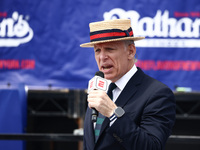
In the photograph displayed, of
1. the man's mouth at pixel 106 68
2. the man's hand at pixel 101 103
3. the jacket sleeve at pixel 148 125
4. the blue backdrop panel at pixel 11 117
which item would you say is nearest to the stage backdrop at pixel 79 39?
the blue backdrop panel at pixel 11 117

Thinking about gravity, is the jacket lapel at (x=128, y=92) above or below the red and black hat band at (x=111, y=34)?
below

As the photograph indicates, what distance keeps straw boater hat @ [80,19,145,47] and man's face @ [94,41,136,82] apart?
43mm

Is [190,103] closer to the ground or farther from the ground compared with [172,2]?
closer to the ground

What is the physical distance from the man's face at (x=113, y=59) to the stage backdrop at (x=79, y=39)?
4285mm

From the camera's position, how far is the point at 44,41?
6.89 m

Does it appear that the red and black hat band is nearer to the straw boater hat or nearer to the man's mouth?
the straw boater hat

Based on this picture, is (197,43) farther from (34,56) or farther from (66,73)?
(34,56)

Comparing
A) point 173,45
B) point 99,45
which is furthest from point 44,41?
point 99,45

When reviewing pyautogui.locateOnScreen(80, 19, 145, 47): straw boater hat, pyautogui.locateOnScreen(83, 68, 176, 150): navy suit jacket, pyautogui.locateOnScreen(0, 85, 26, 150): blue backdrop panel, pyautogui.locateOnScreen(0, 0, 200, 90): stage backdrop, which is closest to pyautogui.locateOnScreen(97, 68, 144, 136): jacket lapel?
pyautogui.locateOnScreen(83, 68, 176, 150): navy suit jacket

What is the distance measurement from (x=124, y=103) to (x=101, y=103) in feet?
1.04

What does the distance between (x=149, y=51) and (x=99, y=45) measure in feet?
14.5

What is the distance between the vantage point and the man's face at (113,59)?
7.84ft

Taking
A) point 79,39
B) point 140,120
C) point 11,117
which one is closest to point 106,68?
point 140,120

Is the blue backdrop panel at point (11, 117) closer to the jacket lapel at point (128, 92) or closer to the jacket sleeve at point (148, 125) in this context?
the jacket lapel at point (128, 92)
